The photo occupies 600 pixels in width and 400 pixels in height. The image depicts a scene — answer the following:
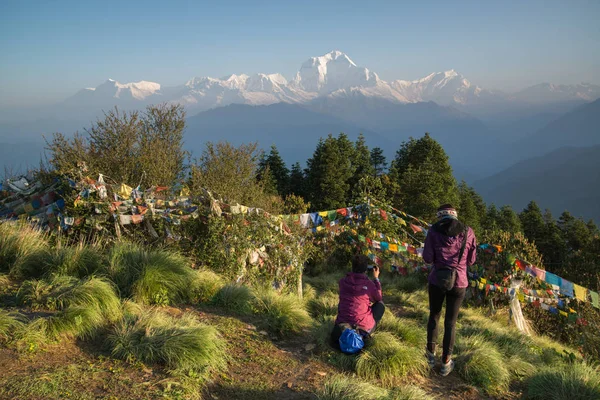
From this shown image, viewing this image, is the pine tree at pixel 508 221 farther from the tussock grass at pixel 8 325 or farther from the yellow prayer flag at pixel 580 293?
the tussock grass at pixel 8 325

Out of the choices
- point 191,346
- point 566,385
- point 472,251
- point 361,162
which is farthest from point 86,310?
point 361,162

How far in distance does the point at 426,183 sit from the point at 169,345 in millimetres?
37403

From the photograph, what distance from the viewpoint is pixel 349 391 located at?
144 inches

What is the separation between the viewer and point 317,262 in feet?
39.3

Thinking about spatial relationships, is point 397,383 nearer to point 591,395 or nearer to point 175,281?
Answer: point 591,395

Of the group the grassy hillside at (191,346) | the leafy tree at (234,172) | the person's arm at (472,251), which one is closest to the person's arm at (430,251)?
the person's arm at (472,251)

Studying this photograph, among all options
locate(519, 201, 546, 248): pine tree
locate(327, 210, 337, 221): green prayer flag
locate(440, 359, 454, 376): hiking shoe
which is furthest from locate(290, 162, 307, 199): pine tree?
locate(440, 359, 454, 376): hiking shoe

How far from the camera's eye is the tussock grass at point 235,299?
596 centimetres

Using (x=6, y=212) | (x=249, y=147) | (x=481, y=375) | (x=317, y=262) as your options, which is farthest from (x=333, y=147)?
(x=481, y=375)

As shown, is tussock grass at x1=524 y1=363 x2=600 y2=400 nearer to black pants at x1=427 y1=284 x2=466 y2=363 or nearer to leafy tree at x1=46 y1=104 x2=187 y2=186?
black pants at x1=427 y1=284 x2=466 y2=363

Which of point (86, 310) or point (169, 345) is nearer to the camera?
point (169, 345)

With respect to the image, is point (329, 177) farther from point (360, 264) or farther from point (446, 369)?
point (446, 369)

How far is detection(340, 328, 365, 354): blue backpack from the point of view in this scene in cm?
475

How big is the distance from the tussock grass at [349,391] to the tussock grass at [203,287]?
2891 mm
